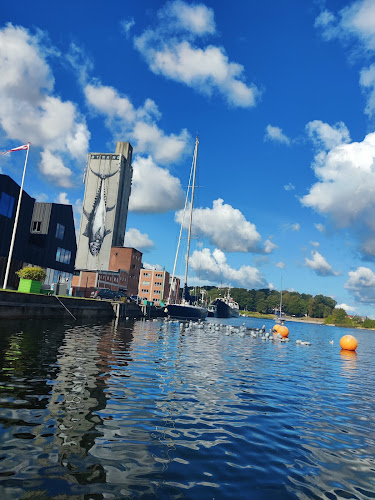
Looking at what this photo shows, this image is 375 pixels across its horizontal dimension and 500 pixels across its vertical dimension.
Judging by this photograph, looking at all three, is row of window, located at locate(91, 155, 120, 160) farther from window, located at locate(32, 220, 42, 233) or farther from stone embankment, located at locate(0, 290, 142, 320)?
stone embankment, located at locate(0, 290, 142, 320)

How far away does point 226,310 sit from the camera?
13850 cm

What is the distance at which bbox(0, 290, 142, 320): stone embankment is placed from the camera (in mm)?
28609

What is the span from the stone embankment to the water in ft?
51.4

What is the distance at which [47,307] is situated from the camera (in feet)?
112

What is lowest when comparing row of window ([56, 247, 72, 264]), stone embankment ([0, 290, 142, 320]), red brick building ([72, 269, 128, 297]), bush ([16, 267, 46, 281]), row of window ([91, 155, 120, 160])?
stone embankment ([0, 290, 142, 320])

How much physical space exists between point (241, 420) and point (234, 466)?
289 centimetres

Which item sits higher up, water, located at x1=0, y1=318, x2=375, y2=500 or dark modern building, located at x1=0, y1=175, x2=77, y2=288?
dark modern building, located at x1=0, y1=175, x2=77, y2=288

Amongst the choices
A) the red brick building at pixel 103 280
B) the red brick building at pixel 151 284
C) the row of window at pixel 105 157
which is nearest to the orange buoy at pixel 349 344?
the red brick building at pixel 103 280

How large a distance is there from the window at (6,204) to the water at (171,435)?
31.9 meters

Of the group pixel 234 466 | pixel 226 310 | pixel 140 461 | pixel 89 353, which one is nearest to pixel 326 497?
pixel 234 466

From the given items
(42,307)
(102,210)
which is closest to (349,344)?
(42,307)

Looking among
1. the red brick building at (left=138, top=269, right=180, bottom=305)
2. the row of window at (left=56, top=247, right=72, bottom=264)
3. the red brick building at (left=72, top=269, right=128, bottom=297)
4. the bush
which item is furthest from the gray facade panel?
the bush

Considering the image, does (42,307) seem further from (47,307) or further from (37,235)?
(37,235)

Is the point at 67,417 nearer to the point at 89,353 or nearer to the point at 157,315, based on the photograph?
the point at 89,353
